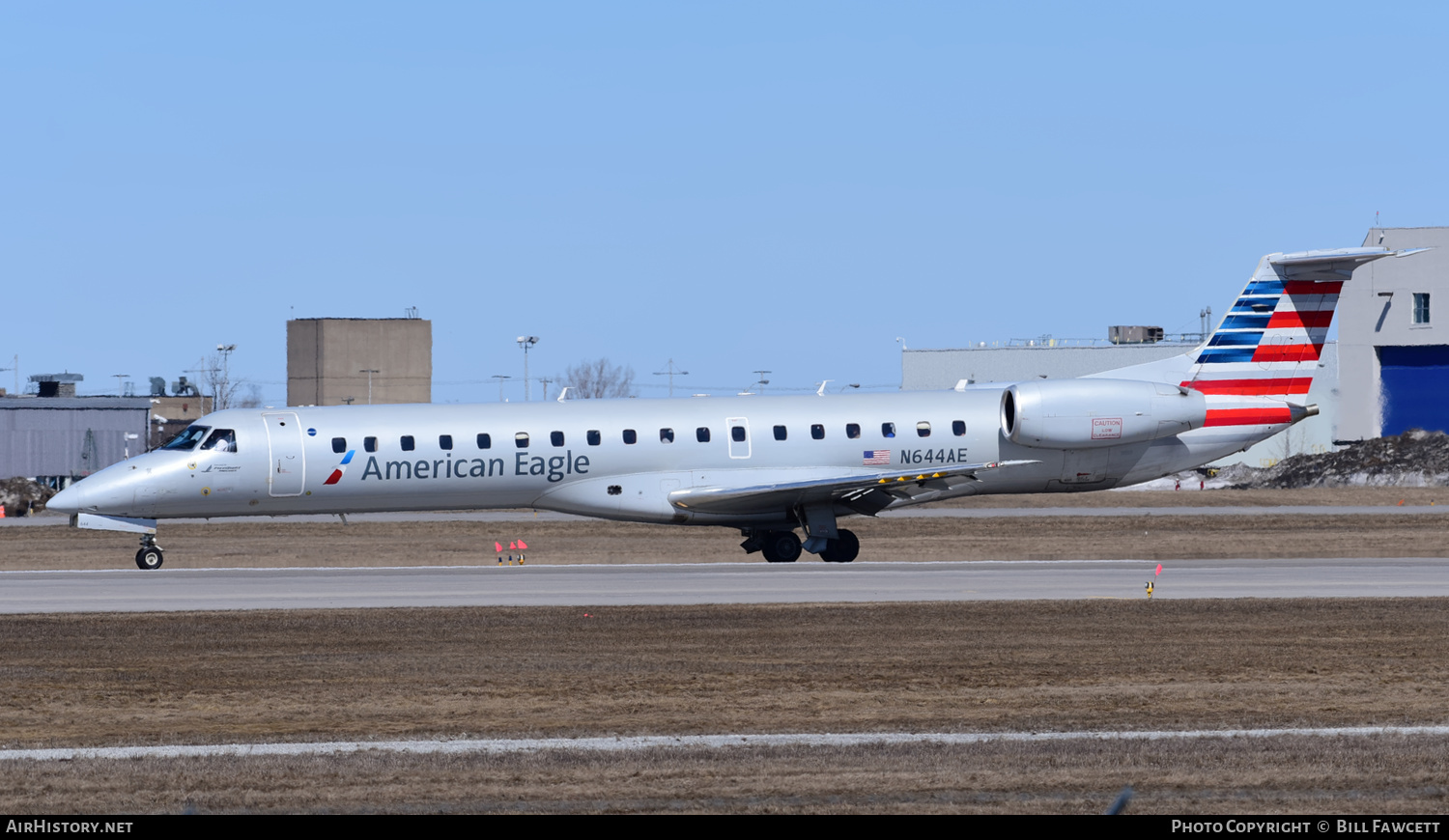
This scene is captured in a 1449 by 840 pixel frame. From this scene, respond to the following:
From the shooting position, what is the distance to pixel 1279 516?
1813 inches

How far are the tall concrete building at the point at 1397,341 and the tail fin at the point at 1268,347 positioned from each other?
48.7 meters

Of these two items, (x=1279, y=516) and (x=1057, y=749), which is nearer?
(x=1057, y=749)

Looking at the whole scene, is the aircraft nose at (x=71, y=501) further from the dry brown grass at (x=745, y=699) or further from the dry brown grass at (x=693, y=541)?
the dry brown grass at (x=745, y=699)

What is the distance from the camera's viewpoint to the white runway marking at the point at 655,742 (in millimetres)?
12734

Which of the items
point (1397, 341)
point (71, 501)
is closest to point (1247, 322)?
point (71, 501)

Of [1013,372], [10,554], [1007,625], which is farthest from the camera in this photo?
[1013,372]

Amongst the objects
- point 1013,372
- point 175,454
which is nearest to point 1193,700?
point 175,454

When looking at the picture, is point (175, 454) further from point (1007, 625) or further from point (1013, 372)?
point (1013, 372)

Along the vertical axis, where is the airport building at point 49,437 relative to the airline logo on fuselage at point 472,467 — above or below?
above

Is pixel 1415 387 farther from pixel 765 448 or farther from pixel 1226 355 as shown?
pixel 765 448

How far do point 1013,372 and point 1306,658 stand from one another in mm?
81092

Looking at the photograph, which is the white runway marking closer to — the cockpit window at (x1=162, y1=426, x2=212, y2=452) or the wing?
the wing

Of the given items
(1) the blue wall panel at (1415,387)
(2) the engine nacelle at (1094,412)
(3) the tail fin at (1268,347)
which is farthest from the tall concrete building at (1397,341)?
(2) the engine nacelle at (1094,412)
